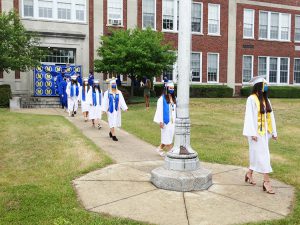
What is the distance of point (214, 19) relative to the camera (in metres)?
32.9

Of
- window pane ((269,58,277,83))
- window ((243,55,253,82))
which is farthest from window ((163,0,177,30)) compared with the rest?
window pane ((269,58,277,83))

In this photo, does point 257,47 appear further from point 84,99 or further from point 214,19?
point 84,99

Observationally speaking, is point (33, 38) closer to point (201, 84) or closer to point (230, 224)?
point (201, 84)

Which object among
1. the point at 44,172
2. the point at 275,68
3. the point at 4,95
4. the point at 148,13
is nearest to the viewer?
the point at 44,172

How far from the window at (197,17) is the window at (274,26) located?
6014 mm

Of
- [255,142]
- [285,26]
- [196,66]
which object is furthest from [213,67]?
[255,142]

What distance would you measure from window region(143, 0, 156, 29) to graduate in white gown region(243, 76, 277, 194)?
23983 millimetres

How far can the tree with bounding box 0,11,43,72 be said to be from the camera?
20391 millimetres

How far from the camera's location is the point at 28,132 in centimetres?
1313

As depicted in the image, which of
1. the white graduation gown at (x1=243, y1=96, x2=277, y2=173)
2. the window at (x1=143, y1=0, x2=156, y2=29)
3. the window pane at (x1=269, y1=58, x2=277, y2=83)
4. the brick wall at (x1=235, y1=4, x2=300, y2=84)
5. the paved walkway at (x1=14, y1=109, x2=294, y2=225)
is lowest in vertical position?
the paved walkway at (x1=14, y1=109, x2=294, y2=225)

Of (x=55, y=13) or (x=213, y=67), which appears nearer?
(x=55, y=13)

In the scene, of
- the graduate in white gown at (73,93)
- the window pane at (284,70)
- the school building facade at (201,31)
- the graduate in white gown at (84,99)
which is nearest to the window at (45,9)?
the school building facade at (201,31)

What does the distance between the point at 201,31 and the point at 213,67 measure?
3061 millimetres

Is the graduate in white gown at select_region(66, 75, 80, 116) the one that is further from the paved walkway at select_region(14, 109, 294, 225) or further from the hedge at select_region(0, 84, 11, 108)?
the paved walkway at select_region(14, 109, 294, 225)
